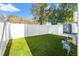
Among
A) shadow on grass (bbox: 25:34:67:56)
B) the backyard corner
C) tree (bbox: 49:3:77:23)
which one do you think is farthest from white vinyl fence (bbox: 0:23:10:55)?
tree (bbox: 49:3:77:23)

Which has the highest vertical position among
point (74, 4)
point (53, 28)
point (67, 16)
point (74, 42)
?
point (74, 4)

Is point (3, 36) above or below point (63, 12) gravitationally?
below

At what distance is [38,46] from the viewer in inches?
51.9

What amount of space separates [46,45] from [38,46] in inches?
2.7

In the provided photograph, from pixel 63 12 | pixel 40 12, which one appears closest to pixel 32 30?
pixel 40 12

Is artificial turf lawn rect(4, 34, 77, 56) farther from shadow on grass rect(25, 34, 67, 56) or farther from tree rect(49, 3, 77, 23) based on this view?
tree rect(49, 3, 77, 23)

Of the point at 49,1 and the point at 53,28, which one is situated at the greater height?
the point at 49,1

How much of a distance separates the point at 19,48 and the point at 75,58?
1.57ft

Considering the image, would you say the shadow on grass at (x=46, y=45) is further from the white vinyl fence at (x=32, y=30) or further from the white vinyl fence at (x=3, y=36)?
the white vinyl fence at (x=3, y=36)

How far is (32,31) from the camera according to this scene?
132 cm

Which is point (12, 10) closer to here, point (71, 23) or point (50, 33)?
A: point (50, 33)

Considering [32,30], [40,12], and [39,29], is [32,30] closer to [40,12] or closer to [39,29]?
[39,29]

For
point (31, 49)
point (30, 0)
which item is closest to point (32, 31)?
point (31, 49)

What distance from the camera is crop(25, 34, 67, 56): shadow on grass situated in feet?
4.31
